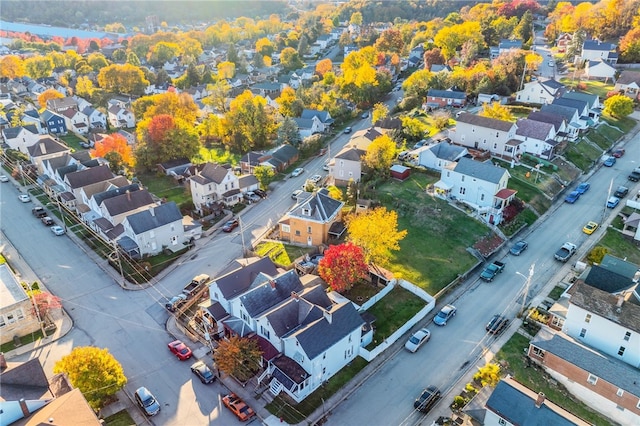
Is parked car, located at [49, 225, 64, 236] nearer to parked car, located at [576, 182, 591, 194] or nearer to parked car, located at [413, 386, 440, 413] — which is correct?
parked car, located at [413, 386, 440, 413]

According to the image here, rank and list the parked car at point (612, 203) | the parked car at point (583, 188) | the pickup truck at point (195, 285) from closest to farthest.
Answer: the pickup truck at point (195, 285) < the parked car at point (612, 203) < the parked car at point (583, 188)

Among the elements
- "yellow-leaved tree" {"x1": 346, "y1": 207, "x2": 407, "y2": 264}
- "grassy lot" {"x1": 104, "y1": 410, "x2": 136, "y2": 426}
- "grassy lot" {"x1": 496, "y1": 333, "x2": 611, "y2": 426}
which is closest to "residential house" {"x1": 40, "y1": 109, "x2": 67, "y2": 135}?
"yellow-leaved tree" {"x1": 346, "y1": 207, "x2": 407, "y2": 264}

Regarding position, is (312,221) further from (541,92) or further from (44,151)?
(541,92)

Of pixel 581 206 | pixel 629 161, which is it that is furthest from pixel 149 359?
pixel 629 161

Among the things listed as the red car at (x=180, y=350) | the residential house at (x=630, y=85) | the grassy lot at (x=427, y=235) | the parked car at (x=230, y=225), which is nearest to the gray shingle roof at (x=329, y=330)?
the red car at (x=180, y=350)

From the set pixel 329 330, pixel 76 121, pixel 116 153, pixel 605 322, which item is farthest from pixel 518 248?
pixel 76 121

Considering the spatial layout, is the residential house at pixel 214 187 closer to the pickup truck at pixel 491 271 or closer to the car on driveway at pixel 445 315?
the car on driveway at pixel 445 315
